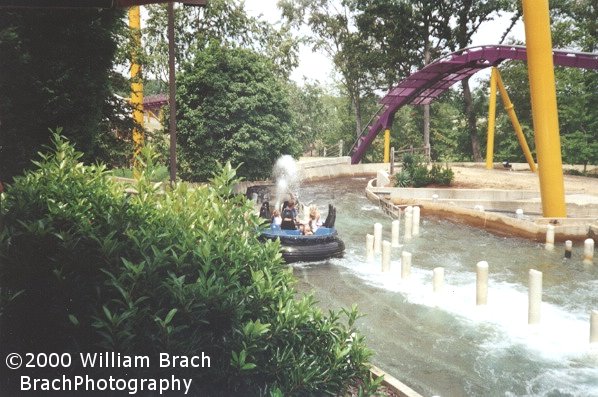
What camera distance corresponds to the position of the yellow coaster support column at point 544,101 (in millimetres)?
14562

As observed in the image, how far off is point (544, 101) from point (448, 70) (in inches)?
602

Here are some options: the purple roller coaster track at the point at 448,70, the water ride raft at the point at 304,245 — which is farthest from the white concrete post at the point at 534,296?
the purple roller coaster track at the point at 448,70

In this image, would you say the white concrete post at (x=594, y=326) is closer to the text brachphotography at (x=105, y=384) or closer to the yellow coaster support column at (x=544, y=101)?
the text brachphotography at (x=105, y=384)

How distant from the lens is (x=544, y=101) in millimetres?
14961

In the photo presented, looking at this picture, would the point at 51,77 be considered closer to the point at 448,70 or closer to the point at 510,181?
the point at 510,181

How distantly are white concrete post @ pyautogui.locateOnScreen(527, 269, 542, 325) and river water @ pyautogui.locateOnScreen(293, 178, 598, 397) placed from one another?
0.55 feet

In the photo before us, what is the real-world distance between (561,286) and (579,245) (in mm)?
4300

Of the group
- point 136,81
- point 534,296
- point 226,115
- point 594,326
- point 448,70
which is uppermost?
point 448,70

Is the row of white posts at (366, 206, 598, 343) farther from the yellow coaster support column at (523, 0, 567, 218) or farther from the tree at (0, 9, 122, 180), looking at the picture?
the tree at (0, 9, 122, 180)

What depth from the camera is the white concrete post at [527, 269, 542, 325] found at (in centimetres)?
849

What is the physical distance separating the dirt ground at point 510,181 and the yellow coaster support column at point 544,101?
256 inches

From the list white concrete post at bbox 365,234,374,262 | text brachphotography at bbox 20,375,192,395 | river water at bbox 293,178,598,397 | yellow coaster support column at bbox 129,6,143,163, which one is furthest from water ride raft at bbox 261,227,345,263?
text brachphotography at bbox 20,375,192,395

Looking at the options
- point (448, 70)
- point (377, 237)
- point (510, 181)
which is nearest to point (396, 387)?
point (377, 237)

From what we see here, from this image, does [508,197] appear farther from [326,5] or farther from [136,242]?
[326,5]
